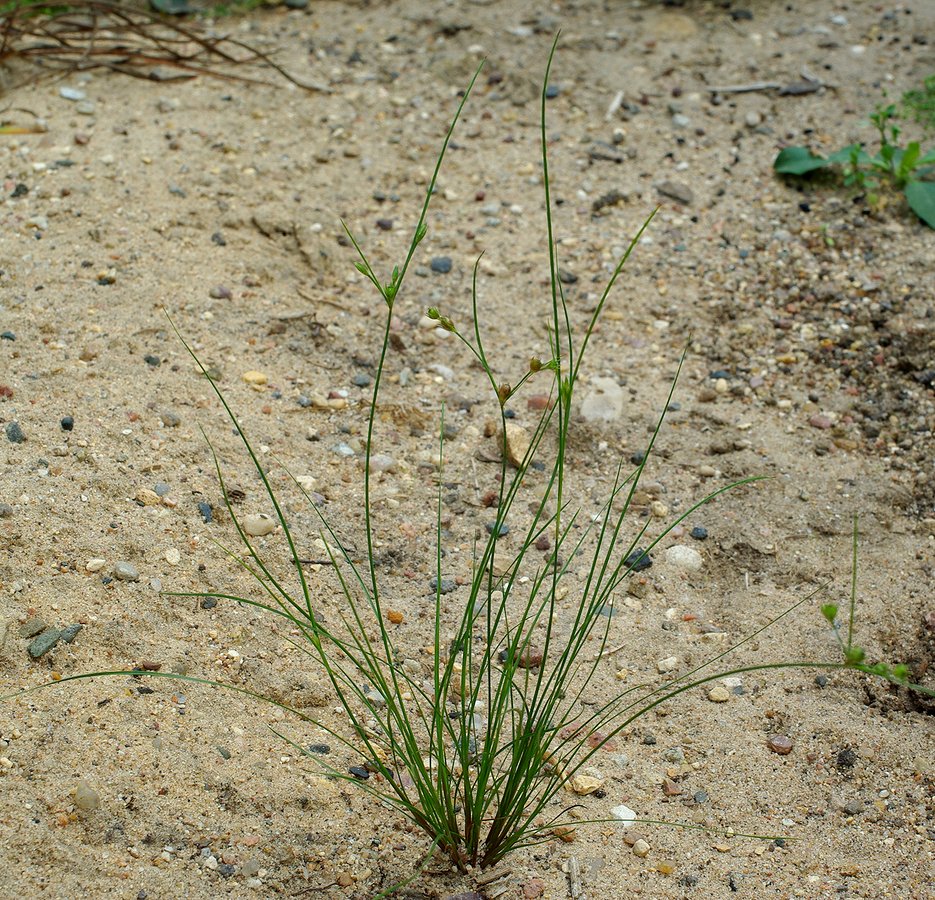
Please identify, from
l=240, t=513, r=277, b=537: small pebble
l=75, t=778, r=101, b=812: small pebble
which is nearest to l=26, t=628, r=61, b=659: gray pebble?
l=75, t=778, r=101, b=812: small pebble

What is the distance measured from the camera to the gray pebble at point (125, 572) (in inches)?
88.7

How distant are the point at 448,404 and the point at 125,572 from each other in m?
1.04

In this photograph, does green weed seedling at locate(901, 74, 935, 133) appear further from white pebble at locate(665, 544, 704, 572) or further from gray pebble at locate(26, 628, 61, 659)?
gray pebble at locate(26, 628, 61, 659)

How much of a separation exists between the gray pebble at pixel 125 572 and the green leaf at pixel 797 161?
8.20ft

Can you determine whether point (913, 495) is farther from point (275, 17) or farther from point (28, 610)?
point (275, 17)

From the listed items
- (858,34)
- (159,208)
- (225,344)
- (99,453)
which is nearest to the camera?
(99,453)

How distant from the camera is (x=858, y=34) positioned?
430 centimetres

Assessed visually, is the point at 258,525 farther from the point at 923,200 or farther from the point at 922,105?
the point at 922,105

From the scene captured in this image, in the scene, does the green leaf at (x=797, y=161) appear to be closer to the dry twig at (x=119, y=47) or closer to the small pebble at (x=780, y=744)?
the dry twig at (x=119, y=47)

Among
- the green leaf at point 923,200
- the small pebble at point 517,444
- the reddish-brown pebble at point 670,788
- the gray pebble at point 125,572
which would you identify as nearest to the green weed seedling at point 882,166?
the green leaf at point 923,200

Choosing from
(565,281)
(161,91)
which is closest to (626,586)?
(565,281)

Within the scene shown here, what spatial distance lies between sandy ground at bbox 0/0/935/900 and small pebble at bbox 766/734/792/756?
17 mm

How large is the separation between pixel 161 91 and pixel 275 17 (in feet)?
2.60

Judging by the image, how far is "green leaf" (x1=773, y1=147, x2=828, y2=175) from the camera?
12.0 ft
